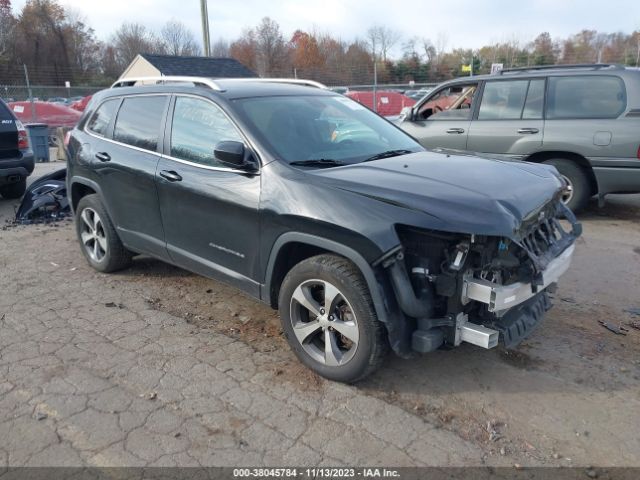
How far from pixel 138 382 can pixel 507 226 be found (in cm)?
244

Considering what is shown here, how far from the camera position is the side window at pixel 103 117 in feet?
16.5

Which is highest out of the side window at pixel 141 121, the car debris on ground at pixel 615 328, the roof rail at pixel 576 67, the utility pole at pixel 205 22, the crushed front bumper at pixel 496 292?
the utility pole at pixel 205 22

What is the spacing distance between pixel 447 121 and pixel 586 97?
1.87 m

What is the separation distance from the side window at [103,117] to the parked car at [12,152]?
12.8 ft

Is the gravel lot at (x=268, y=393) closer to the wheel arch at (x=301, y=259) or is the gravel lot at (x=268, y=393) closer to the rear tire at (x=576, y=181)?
the wheel arch at (x=301, y=259)

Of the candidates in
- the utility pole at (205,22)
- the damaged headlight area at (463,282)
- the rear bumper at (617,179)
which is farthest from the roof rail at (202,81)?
the utility pole at (205,22)

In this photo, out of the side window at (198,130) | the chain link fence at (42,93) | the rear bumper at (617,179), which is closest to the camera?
the side window at (198,130)

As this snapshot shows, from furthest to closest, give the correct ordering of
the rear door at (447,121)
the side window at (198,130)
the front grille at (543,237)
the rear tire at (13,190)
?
the rear tire at (13,190), the rear door at (447,121), the side window at (198,130), the front grille at (543,237)

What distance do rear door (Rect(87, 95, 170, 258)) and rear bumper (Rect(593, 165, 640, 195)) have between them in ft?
17.5

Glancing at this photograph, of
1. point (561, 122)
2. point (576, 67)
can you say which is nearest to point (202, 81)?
point (561, 122)

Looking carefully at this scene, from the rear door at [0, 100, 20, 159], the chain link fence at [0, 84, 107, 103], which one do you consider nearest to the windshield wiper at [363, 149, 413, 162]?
the rear door at [0, 100, 20, 159]

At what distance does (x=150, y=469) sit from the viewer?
2631 mm

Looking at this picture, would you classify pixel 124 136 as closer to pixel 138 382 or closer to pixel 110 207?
pixel 110 207

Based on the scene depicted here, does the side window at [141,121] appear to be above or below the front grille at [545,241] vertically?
above
